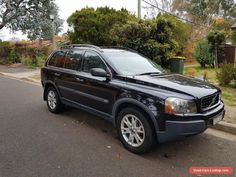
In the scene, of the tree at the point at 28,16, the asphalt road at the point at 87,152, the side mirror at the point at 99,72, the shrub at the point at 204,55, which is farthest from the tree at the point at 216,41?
the tree at the point at 28,16

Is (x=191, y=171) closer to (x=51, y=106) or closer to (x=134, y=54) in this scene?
(x=134, y=54)

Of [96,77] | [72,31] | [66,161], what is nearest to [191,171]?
[66,161]

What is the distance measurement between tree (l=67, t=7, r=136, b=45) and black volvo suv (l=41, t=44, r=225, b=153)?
25.2ft

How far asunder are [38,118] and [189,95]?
12.0 ft

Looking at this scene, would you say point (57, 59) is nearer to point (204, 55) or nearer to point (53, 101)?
point (53, 101)

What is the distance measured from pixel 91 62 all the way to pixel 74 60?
633mm

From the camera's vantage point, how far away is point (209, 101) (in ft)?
12.6

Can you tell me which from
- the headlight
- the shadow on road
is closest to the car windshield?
the headlight

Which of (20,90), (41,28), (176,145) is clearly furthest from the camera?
(41,28)

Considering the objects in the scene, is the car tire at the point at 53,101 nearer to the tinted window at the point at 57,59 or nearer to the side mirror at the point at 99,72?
the tinted window at the point at 57,59

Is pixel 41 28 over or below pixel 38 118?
over

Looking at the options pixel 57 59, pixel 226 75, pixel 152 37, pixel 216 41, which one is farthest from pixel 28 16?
pixel 226 75

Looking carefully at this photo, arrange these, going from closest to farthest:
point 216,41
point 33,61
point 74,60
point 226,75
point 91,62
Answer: point 91,62 → point 74,60 → point 226,75 → point 216,41 → point 33,61

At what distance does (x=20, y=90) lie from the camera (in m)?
9.09
